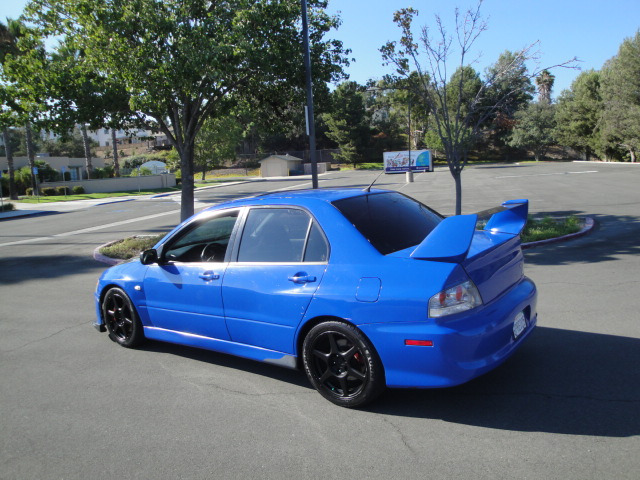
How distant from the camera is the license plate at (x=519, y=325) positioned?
3887 millimetres

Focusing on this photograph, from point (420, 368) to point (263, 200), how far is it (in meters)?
2.09

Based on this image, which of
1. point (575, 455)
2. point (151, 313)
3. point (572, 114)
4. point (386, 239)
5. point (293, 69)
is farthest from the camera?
point (572, 114)

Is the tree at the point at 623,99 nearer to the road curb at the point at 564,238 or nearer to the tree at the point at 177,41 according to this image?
the road curb at the point at 564,238

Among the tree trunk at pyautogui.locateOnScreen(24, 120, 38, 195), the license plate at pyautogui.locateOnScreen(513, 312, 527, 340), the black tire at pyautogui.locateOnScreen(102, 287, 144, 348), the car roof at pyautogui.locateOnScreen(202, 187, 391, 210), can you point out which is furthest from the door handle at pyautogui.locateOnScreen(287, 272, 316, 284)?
the tree trunk at pyautogui.locateOnScreen(24, 120, 38, 195)

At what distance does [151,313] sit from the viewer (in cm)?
513

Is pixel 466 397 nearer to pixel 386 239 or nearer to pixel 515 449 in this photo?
pixel 515 449

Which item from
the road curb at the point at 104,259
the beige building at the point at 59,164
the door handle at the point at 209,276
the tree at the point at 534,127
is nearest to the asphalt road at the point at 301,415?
the door handle at the point at 209,276

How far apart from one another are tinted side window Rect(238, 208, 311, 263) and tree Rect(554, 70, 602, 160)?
2390 inches

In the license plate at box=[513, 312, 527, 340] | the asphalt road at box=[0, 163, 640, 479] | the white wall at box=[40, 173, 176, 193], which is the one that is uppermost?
the white wall at box=[40, 173, 176, 193]

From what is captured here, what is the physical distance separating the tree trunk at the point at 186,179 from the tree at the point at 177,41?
4.87ft

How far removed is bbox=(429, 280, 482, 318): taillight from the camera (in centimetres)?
340

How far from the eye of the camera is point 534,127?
64750mm

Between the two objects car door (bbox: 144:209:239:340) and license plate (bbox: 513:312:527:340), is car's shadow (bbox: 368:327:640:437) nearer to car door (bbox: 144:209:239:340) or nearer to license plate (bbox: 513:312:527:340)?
license plate (bbox: 513:312:527:340)

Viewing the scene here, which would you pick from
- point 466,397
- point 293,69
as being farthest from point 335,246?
point 293,69
